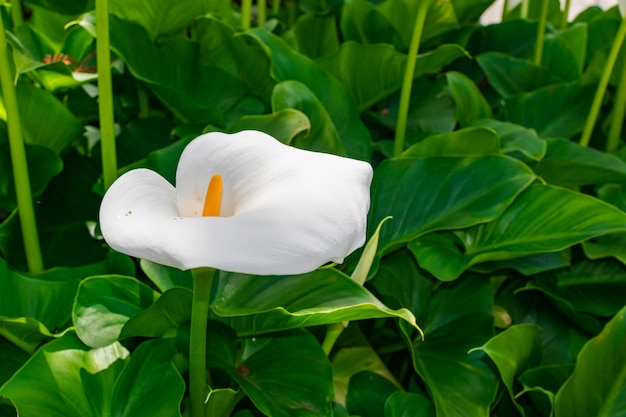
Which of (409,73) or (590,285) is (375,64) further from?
(590,285)

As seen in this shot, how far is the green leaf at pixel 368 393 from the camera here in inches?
28.8

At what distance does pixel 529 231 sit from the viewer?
0.77m

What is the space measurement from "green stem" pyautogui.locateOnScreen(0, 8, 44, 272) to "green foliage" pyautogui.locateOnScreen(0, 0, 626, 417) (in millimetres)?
24

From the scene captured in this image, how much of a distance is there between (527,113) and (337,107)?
36cm

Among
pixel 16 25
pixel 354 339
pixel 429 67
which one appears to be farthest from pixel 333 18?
pixel 354 339

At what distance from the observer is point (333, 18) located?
125cm

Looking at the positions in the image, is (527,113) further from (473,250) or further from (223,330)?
(223,330)

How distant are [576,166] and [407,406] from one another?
412 millimetres

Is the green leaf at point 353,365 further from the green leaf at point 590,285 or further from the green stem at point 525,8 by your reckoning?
the green stem at point 525,8

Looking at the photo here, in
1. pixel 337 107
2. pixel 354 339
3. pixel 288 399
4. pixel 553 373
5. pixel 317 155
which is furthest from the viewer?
pixel 337 107

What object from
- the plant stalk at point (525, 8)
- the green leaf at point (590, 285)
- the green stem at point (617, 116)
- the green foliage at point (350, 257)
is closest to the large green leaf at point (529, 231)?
the green foliage at point (350, 257)

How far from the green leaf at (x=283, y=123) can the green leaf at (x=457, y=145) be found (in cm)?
16

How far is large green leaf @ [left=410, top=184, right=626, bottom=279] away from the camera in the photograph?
73 cm

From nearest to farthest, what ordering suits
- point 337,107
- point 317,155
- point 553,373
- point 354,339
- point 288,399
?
point 317,155
point 288,399
point 553,373
point 354,339
point 337,107
